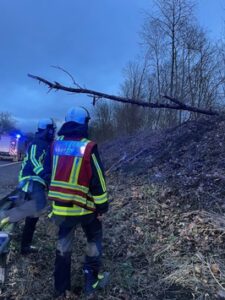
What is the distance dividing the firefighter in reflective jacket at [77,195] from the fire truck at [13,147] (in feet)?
120

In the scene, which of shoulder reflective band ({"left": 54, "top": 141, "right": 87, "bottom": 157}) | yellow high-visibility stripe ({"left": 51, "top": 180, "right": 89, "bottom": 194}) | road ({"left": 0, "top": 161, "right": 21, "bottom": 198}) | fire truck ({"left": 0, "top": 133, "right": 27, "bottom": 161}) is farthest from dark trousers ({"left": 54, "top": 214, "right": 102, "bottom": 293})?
fire truck ({"left": 0, "top": 133, "right": 27, "bottom": 161})

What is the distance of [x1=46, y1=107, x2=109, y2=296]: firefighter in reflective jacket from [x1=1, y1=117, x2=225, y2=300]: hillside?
31 centimetres

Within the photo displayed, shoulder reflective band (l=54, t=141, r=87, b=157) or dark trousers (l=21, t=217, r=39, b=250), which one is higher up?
shoulder reflective band (l=54, t=141, r=87, b=157)

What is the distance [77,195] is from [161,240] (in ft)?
6.44

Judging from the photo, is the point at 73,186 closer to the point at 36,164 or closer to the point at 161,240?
the point at 36,164

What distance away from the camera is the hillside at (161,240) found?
4777 millimetres

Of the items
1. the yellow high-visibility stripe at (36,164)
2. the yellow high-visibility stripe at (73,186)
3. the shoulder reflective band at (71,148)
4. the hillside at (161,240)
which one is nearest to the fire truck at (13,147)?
the hillside at (161,240)

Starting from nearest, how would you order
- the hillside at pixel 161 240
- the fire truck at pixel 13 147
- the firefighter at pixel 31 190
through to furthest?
the hillside at pixel 161 240
the firefighter at pixel 31 190
the fire truck at pixel 13 147

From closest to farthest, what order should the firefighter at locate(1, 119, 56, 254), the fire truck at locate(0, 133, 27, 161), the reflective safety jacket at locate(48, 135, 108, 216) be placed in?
1. the reflective safety jacket at locate(48, 135, 108, 216)
2. the firefighter at locate(1, 119, 56, 254)
3. the fire truck at locate(0, 133, 27, 161)

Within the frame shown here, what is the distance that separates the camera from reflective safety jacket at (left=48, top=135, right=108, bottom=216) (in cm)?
450

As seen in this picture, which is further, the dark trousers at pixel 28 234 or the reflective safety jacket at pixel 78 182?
the dark trousers at pixel 28 234

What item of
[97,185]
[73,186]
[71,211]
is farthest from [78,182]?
[71,211]

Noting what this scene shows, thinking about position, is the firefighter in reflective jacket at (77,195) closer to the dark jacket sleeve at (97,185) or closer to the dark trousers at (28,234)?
the dark jacket sleeve at (97,185)

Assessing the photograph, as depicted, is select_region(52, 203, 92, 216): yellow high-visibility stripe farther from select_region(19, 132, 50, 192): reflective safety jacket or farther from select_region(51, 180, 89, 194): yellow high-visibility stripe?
select_region(19, 132, 50, 192): reflective safety jacket
